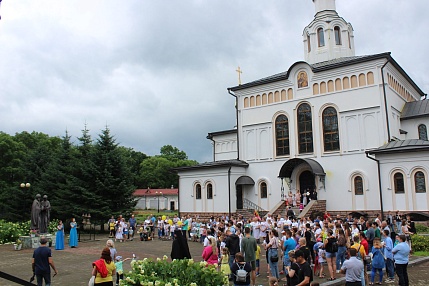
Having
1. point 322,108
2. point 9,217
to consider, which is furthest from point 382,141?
point 9,217

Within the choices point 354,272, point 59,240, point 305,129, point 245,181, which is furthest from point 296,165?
point 354,272

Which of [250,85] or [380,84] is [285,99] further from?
[380,84]

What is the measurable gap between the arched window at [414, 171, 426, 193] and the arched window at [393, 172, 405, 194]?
2.47 ft

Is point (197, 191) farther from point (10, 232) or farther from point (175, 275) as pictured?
point (175, 275)

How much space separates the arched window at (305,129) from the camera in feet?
95.5

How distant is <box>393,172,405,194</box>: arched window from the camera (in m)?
23.9

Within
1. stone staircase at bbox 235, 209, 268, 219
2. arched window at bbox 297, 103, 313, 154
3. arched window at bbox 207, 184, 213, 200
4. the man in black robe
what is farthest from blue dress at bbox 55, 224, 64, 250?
arched window at bbox 297, 103, 313, 154

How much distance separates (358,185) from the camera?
85.7ft

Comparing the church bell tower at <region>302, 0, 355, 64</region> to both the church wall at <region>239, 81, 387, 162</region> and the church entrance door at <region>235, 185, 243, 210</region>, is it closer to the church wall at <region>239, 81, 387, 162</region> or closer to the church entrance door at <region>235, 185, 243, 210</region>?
the church wall at <region>239, 81, 387, 162</region>

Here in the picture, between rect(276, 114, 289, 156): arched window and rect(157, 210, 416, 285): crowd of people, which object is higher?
rect(276, 114, 289, 156): arched window

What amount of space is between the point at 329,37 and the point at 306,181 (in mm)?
→ 13897

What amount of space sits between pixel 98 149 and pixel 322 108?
683 inches

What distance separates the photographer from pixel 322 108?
28625 millimetres

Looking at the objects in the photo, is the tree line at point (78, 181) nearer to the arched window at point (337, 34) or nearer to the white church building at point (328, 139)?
the white church building at point (328, 139)
